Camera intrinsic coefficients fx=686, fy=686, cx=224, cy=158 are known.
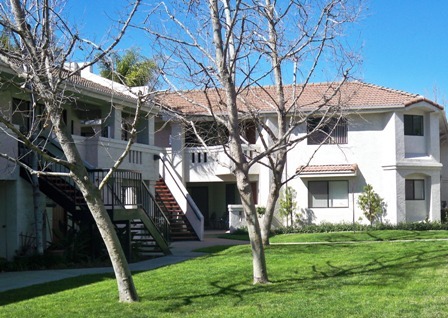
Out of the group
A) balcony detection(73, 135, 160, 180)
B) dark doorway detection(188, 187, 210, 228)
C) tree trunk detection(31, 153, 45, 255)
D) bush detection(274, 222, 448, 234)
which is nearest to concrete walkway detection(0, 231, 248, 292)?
tree trunk detection(31, 153, 45, 255)

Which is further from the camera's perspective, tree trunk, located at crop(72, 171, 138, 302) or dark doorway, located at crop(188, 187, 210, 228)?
dark doorway, located at crop(188, 187, 210, 228)

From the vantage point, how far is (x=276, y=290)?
39.6 ft

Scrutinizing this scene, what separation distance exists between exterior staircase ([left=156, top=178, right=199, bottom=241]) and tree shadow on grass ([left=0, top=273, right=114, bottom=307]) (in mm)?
12022

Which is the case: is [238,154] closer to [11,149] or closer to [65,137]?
[65,137]

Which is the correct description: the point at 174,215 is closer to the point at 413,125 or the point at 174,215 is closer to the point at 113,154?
the point at 113,154

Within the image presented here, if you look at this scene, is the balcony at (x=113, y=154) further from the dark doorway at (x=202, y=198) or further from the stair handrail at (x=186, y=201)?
the dark doorway at (x=202, y=198)

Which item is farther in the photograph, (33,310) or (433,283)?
(433,283)

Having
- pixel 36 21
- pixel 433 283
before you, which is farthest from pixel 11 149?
pixel 433 283

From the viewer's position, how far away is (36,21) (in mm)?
11383

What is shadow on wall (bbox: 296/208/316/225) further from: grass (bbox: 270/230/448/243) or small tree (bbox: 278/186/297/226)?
grass (bbox: 270/230/448/243)

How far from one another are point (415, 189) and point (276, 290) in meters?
21.4

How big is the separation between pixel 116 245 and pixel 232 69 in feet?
14.4

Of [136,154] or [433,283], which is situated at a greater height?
[136,154]

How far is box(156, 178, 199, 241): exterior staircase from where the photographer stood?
27.6m
